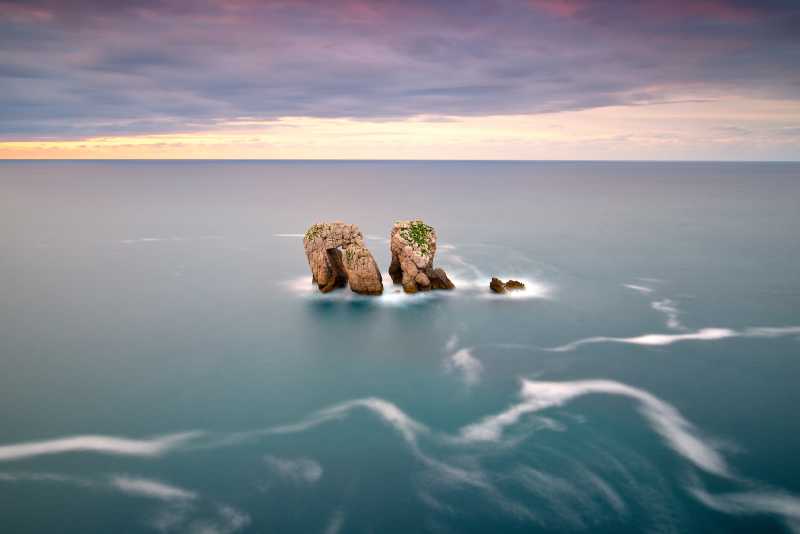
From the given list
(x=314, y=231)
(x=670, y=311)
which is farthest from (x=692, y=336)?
(x=314, y=231)

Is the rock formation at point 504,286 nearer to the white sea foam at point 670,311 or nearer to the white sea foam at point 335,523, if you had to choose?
the white sea foam at point 670,311

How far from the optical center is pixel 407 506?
56.7 feet

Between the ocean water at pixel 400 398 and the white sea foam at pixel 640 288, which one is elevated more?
the white sea foam at pixel 640 288

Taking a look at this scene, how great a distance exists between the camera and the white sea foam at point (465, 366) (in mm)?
26266

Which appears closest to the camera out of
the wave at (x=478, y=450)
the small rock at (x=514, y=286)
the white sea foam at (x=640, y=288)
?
the wave at (x=478, y=450)

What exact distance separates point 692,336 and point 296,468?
24395mm

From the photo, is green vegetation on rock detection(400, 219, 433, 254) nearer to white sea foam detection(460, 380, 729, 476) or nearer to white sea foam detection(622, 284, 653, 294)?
white sea foam detection(460, 380, 729, 476)

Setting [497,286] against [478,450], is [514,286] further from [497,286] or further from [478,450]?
[478,450]

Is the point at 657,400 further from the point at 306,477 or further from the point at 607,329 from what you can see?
the point at 306,477

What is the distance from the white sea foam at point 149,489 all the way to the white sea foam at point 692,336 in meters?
19.7

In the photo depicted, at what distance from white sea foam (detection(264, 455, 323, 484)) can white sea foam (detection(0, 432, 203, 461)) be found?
385cm

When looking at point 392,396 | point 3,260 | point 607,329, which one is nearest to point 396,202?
point 3,260

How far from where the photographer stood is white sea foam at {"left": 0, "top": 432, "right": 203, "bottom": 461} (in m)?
20.0

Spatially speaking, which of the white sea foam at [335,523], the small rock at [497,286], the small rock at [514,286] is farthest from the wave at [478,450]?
the small rock at [514,286]
